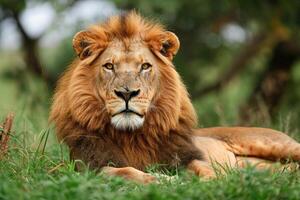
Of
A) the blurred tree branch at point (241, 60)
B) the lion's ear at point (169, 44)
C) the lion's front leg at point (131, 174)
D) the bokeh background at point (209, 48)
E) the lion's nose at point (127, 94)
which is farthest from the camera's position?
the blurred tree branch at point (241, 60)

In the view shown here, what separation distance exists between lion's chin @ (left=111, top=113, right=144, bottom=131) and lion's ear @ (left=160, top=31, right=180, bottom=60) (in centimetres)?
70

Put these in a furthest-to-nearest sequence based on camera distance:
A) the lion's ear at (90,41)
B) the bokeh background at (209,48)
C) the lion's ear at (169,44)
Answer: the bokeh background at (209,48)
the lion's ear at (169,44)
the lion's ear at (90,41)

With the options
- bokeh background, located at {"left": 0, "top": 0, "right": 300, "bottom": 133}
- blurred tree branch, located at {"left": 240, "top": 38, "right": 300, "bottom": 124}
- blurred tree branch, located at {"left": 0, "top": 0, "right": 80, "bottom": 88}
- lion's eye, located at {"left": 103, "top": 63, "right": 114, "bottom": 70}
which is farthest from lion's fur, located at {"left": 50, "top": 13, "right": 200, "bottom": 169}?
blurred tree branch, located at {"left": 240, "top": 38, "right": 300, "bottom": 124}

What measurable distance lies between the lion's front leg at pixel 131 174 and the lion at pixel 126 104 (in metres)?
0.05

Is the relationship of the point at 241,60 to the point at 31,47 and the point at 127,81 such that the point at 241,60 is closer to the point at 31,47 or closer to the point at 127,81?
the point at 31,47

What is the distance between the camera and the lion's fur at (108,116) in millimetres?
6340

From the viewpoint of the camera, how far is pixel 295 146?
726 centimetres

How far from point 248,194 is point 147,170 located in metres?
1.32

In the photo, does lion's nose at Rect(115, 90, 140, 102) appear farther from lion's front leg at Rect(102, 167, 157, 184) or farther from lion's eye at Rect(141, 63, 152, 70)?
lion's front leg at Rect(102, 167, 157, 184)

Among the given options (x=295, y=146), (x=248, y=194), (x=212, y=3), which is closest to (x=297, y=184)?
(x=248, y=194)

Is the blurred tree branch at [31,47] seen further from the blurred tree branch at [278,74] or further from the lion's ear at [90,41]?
the lion's ear at [90,41]

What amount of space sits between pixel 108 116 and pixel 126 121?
0.20 meters

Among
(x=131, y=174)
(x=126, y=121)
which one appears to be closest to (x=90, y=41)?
(x=126, y=121)

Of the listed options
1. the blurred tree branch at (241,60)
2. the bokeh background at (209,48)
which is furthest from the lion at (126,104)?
the blurred tree branch at (241,60)
